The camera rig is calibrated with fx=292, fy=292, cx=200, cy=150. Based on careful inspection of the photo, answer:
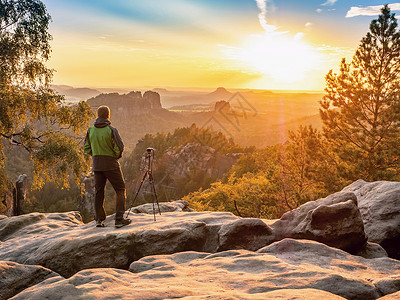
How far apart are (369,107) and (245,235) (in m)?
16.2

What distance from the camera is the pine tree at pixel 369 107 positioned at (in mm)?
17156

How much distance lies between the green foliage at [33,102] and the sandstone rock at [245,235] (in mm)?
9035

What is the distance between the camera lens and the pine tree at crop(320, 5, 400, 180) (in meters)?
17.2

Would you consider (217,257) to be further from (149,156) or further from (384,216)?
(384,216)

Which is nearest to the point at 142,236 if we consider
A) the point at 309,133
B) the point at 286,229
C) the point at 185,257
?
the point at 185,257

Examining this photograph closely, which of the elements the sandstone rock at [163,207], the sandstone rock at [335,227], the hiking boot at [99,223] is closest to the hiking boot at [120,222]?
the hiking boot at [99,223]

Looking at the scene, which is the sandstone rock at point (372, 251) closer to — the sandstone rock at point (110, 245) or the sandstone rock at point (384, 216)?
the sandstone rock at point (384, 216)

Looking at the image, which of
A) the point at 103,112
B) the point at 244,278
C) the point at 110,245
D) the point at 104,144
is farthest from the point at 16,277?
the point at 103,112

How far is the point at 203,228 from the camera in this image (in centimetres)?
809

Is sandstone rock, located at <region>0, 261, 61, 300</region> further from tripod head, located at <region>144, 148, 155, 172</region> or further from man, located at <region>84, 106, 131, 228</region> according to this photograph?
tripod head, located at <region>144, 148, 155, 172</region>

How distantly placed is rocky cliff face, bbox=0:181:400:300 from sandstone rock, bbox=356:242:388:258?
0.03 meters

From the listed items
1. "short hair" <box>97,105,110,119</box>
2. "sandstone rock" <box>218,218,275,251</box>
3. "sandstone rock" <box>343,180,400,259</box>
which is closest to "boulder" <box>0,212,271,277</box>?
"sandstone rock" <box>218,218,275,251</box>

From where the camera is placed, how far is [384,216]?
7.86 meters

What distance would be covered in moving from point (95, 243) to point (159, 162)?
77176mm
